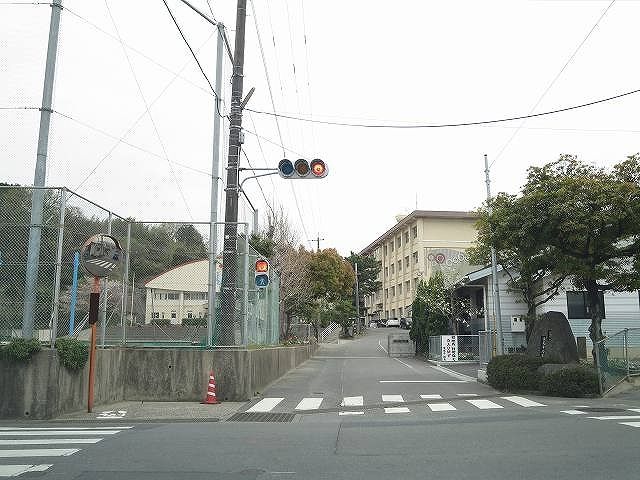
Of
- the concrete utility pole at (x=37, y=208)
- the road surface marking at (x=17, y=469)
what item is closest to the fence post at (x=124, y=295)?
the concrete utility pole at (x=37, y=208)

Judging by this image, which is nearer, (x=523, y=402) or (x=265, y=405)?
(x=265, y=405)

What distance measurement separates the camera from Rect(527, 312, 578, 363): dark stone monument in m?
16.7

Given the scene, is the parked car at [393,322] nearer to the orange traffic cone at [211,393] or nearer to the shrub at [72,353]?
the orange traffic cone at [211,393]

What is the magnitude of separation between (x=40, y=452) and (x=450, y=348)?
2466cm

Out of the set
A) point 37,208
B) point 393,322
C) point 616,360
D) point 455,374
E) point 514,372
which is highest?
point 37,208

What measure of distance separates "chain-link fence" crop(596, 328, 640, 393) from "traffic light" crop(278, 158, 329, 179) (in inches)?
341

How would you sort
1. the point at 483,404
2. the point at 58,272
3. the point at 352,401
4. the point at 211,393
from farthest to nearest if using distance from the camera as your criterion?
the point at 352,401
the point at 483,404
the point at 211,393
the point at 58,272

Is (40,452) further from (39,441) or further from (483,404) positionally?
(483,404)

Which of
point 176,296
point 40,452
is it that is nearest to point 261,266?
point 176,296

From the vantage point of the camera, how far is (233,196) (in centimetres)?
1545

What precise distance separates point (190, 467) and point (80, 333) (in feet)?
22.7

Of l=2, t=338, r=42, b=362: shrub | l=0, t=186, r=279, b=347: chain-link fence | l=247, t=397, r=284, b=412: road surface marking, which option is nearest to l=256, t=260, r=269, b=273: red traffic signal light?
l=0, t=186, r=279, b=347: chain-link fence

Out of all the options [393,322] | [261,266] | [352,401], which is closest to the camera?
[352,401]

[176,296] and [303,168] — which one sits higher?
[303,168]
